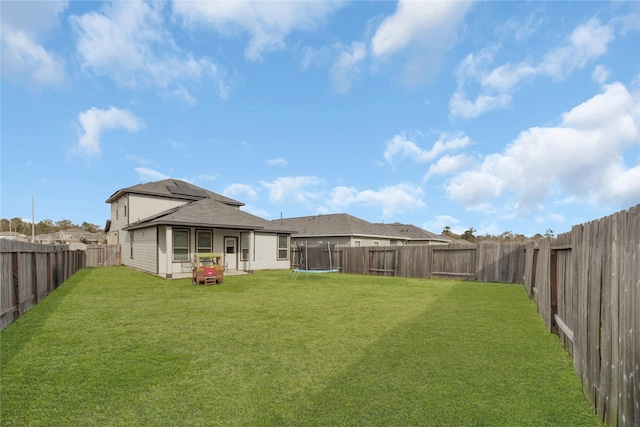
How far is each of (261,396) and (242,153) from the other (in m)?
15.8

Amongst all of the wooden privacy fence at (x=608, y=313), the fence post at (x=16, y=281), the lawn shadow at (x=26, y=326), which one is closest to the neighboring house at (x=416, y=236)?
the lawn shadow at (x=26, y=326)

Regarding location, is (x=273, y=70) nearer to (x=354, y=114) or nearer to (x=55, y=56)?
(x=354, y=114)

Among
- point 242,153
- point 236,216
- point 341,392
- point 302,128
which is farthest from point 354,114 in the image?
point 341,392

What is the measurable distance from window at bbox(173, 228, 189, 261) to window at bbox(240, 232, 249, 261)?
11.7 feet

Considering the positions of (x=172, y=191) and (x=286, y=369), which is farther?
(x=172, y=191)

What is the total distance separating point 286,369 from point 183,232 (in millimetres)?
14308

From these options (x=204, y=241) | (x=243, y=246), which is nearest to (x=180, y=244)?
(x=204, y=241)

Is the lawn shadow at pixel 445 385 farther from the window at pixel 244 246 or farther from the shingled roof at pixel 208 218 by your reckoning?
the window at pixel 244 246

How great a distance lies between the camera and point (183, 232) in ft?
54.3

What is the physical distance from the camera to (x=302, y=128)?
18625mm

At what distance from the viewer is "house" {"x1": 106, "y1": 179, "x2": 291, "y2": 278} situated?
640 inches

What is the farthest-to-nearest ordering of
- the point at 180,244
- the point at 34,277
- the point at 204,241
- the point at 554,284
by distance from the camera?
the point at 204,241
the point at 180,244
the point at 34,277
the point at 554,284

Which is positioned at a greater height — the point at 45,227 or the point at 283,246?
the point at 283,246

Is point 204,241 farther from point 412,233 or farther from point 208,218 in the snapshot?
point 412,233
